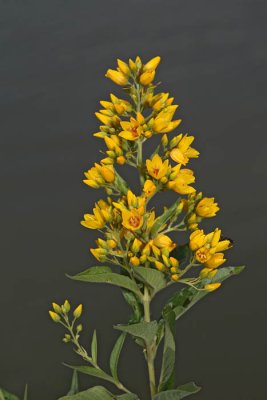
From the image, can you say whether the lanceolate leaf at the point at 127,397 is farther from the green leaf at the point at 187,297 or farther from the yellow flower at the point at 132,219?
the yellow flower at the point at 132,219

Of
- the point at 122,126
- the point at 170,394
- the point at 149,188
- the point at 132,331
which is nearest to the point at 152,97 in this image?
the point at 122,126

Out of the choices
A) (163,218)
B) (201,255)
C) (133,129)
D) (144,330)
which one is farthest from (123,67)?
(144,330)

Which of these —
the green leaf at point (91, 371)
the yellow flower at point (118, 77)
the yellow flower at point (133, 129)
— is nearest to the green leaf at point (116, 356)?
the green leaf at point (91, 371)

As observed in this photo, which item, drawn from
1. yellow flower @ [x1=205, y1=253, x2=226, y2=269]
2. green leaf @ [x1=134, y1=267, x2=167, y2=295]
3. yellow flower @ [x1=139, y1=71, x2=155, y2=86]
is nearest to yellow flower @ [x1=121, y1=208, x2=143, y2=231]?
green leaf @ [x1=134, y1=267, x2=167, y2=295]

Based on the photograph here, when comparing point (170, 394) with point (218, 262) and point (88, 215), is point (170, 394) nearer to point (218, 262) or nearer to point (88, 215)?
point (218, 262)

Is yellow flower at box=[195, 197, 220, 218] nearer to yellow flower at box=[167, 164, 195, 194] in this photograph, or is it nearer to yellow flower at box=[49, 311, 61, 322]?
yellow flower at box=[167, 164, 195, 194]

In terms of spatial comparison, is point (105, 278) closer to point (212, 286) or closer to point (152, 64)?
point (212, 286)
